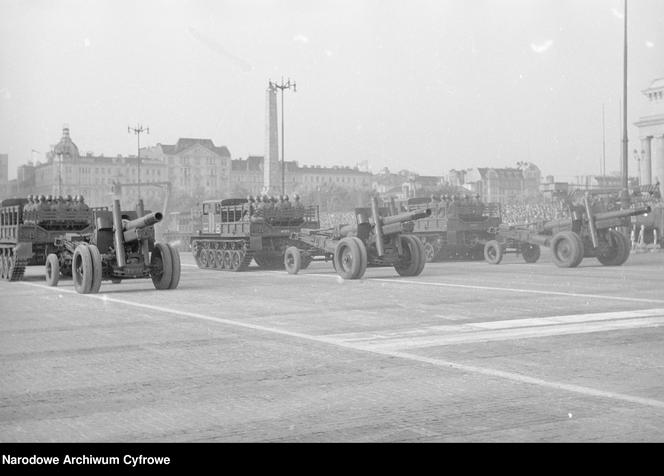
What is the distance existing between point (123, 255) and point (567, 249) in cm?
1372

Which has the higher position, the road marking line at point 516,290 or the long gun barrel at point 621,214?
the long gun barrel at point 621,214

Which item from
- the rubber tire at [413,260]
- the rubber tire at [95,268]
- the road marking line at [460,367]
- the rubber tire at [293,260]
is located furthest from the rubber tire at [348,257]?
the road marking line at [460,367]

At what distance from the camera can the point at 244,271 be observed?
96.2 ft

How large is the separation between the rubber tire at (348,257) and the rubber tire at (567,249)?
24.3 ft

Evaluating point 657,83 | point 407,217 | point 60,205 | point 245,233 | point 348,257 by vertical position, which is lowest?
point 348,257

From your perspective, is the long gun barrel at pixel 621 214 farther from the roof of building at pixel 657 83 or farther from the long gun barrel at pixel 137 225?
the roof of building at pixel 657 83

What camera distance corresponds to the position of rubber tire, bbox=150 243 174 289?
66.0ft

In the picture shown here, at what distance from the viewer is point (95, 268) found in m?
19.2

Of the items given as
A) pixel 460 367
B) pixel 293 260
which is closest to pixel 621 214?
pixel 293 260

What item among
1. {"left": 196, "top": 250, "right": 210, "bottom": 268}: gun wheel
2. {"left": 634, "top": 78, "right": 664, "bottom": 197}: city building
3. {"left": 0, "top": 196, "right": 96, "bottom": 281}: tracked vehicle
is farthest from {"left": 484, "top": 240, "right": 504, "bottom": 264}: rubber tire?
{"left": 634, "top": 78, "right": 664, "bottom": 197}: city building

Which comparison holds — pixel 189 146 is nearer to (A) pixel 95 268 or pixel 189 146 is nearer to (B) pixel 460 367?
(A) pixel 95 268

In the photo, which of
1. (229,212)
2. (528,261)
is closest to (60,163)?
(229,212)

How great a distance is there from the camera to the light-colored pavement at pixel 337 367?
23.0ft
